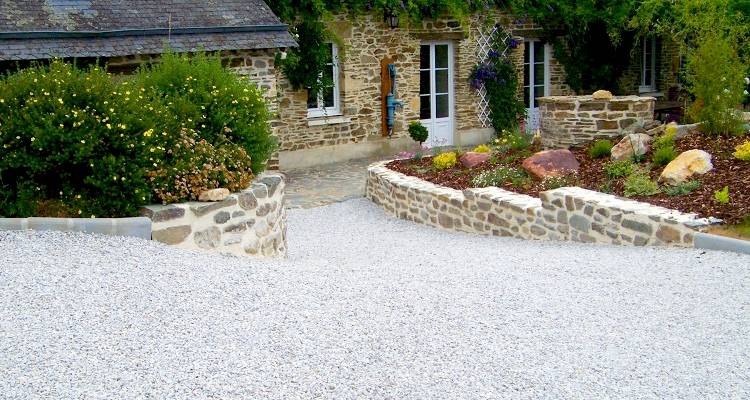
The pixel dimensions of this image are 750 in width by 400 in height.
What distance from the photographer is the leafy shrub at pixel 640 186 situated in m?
9.14

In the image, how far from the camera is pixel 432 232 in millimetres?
10828

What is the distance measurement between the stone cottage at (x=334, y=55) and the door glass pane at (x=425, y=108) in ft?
0.07

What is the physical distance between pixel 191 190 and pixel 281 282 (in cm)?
179

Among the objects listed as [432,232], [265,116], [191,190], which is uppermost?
[265,116]

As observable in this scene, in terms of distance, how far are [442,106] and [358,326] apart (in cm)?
1319

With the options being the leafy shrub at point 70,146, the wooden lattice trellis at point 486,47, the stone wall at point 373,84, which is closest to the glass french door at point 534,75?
the wooden lattice trellis at point 486,47

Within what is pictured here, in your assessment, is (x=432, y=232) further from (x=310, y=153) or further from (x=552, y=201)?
(x=310, y=153)

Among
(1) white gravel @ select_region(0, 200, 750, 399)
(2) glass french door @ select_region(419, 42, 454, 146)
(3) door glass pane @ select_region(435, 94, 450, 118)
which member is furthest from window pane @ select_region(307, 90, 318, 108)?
(1) white gravel @ select_region(0, 200, 750, 399)

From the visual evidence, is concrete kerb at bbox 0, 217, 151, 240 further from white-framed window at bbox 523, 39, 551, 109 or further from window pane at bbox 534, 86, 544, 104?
window pane at bbox 534, 86, 544, 104

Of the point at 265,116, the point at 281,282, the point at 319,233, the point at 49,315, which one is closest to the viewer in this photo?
the point at 49,315

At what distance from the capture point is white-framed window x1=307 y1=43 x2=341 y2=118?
627 inches

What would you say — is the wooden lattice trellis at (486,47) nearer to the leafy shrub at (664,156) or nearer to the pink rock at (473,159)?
the pink rock at (473,159)

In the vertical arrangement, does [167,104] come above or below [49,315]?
above

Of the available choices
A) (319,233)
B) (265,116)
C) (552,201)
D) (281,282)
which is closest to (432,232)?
(319,233)
